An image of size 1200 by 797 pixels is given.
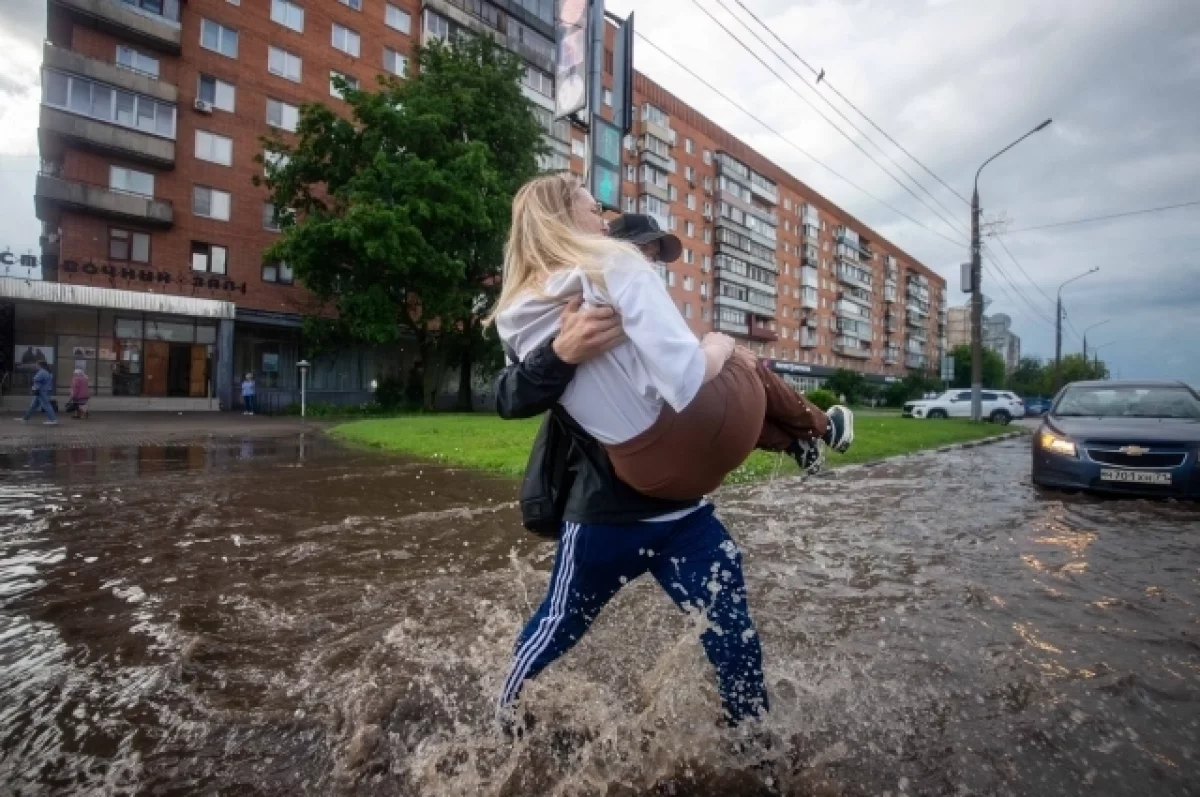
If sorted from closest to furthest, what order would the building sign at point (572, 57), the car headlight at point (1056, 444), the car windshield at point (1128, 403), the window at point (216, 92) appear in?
the car headlight at point (1056, 444) < the building sign at point (572, 57) < the car windshield at point (1128, 403) < the window at point (216, 92)

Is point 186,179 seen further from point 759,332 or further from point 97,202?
point 759,332

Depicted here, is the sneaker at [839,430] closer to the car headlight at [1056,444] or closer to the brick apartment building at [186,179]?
the car headlight at [1056,444]

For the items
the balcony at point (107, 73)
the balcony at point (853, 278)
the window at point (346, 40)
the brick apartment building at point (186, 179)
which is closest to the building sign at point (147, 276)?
the brick apartment building at point (186, 179)

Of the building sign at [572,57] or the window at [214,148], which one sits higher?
the window at [214,148]

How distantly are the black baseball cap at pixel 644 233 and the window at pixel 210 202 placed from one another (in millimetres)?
32420

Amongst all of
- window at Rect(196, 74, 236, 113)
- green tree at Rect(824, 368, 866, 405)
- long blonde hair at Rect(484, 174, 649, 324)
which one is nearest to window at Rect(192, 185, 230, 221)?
window at Rect(196, 74, 236, 113)

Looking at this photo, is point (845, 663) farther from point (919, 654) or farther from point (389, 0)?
point (389, 0)

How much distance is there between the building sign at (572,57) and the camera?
7.48 meters

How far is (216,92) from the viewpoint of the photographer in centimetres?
2828

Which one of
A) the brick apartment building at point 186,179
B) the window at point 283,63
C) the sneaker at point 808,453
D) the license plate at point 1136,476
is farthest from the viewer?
the window at point 283,63

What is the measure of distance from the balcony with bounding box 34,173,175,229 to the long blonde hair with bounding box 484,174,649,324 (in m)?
30.9

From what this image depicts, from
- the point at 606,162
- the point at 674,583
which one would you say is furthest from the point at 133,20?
the point at 674,583

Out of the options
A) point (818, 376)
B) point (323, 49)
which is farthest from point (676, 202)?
point (323, 49)

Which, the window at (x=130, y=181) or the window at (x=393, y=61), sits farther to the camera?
the window at (x=393, y=61)
